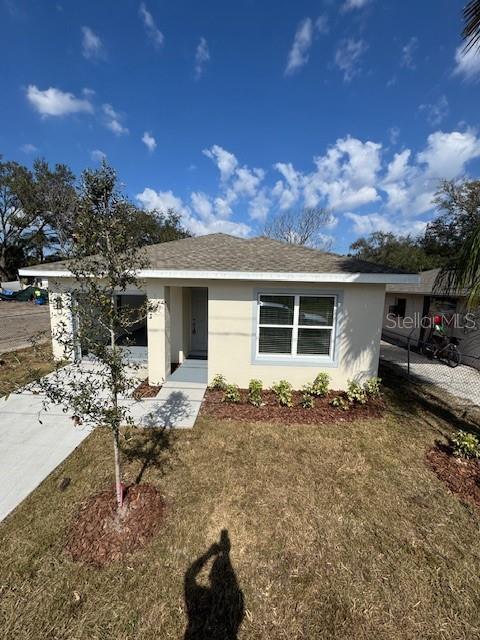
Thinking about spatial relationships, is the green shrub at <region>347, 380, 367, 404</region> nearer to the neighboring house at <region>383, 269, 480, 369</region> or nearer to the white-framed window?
the white-framed window

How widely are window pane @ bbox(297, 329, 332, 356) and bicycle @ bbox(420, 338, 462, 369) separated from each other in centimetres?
653

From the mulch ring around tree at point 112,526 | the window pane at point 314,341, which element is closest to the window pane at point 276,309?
the window pane at point 314,341

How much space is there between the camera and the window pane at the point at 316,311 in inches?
280

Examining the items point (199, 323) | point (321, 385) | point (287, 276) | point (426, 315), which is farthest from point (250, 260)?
point (426, 315)

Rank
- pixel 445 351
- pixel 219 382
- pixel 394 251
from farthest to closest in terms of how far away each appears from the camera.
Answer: pixel 394 251 → pixel 445 351 → pixel 219 382

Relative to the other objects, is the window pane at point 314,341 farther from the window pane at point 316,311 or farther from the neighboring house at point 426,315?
the neighboring house at point 426,315

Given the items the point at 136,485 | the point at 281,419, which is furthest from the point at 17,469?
the point at 281,419

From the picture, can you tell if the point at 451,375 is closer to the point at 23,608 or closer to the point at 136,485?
the point at 136,485

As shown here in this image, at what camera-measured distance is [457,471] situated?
177 inches

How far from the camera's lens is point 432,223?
26.4 meters

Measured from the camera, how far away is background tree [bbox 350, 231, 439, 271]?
93.9 ft

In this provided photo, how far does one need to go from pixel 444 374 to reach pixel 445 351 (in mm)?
1995

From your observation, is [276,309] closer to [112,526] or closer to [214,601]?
[112,526]

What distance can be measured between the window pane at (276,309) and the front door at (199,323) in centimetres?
318
